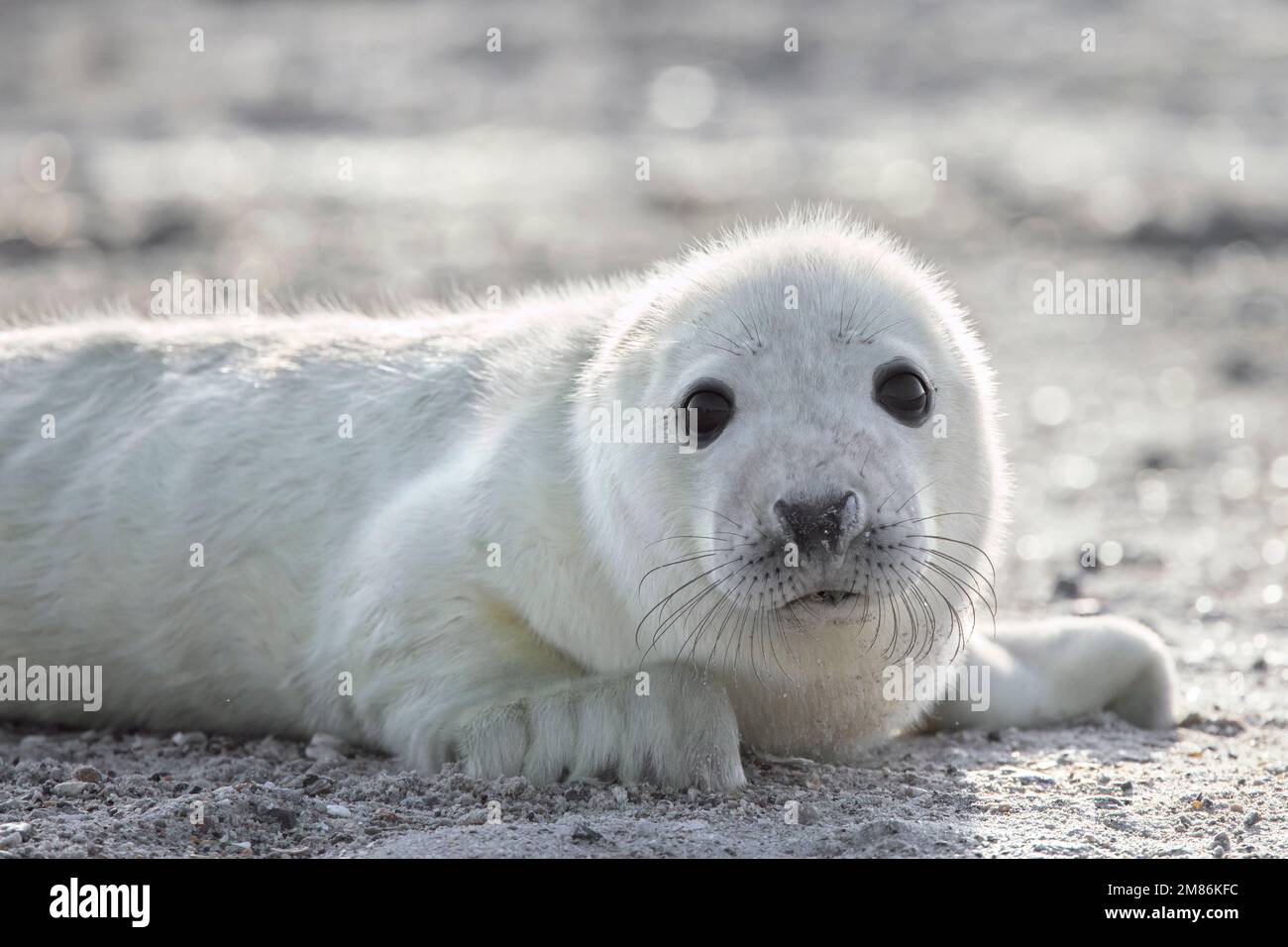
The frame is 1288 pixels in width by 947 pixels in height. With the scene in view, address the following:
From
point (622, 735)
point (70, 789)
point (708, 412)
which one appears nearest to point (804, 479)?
point (708, 412)

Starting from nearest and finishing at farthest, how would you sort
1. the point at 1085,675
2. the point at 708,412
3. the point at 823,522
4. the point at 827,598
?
the point at 823,522, the point at 827,598, the point at 708,412, the point at 1085,675

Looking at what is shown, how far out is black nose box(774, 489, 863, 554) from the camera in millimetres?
3271

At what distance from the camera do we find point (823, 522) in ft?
10.7

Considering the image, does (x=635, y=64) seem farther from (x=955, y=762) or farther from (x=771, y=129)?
(x=955, y=762)

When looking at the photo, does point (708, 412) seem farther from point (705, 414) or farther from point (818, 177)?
point (818, 177)

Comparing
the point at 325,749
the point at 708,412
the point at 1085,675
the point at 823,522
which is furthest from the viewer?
the point at 1085,675

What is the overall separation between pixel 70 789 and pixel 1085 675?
2.62 meters

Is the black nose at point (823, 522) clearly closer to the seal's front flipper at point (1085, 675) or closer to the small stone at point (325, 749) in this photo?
the small stone at point (325, 749)

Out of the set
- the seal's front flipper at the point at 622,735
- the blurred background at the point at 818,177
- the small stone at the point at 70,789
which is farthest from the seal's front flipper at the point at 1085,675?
the small stone at the point at 70,789

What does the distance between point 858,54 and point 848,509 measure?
57.0 ft

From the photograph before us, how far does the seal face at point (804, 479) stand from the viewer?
3371mm

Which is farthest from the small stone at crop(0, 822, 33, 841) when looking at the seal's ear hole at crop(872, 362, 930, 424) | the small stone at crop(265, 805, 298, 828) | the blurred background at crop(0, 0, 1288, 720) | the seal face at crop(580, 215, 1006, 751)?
the blurred background at crop(0, 0, 1288, 720)

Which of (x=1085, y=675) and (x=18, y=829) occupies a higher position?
(x=1085, y=675)
